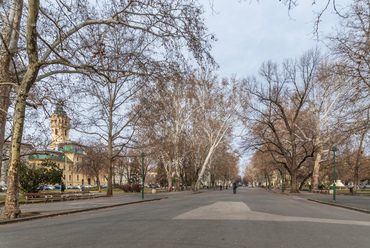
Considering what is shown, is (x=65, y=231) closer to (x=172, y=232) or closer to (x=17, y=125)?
(x=172, y=232)

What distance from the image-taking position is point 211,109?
4425cm

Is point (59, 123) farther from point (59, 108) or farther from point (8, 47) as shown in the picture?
point (8, 47)

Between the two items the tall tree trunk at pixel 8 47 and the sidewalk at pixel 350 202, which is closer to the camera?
the tall tree trunk at pixel 8 47

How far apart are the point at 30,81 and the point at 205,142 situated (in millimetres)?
42983

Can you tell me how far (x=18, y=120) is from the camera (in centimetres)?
1114

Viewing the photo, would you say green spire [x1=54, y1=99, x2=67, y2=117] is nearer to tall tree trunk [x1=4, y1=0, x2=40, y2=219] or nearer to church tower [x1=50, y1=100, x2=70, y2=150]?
church tower [x1=50, y1=100, x2=70, y2=150]

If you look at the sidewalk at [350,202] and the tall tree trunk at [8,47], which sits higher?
the tall tree trunk at [8,47]

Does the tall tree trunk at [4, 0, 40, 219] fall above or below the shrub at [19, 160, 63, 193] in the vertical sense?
above

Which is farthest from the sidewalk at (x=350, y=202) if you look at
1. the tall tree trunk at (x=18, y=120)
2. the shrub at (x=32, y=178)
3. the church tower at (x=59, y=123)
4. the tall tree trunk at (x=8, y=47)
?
the shrub at (x=32, y=178)

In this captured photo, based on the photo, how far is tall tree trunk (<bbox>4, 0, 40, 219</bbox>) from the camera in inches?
419

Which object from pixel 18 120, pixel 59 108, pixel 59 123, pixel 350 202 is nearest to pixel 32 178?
pixel 59 123

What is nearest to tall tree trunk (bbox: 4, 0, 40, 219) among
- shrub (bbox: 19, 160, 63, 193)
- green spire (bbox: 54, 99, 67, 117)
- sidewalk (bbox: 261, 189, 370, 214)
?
green spire (bbox: 54, 99, 67, 117)

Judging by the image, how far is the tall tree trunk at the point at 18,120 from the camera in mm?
10633

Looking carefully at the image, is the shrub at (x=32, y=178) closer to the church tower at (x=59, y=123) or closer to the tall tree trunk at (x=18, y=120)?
the church tower at (x=59, y=123)
